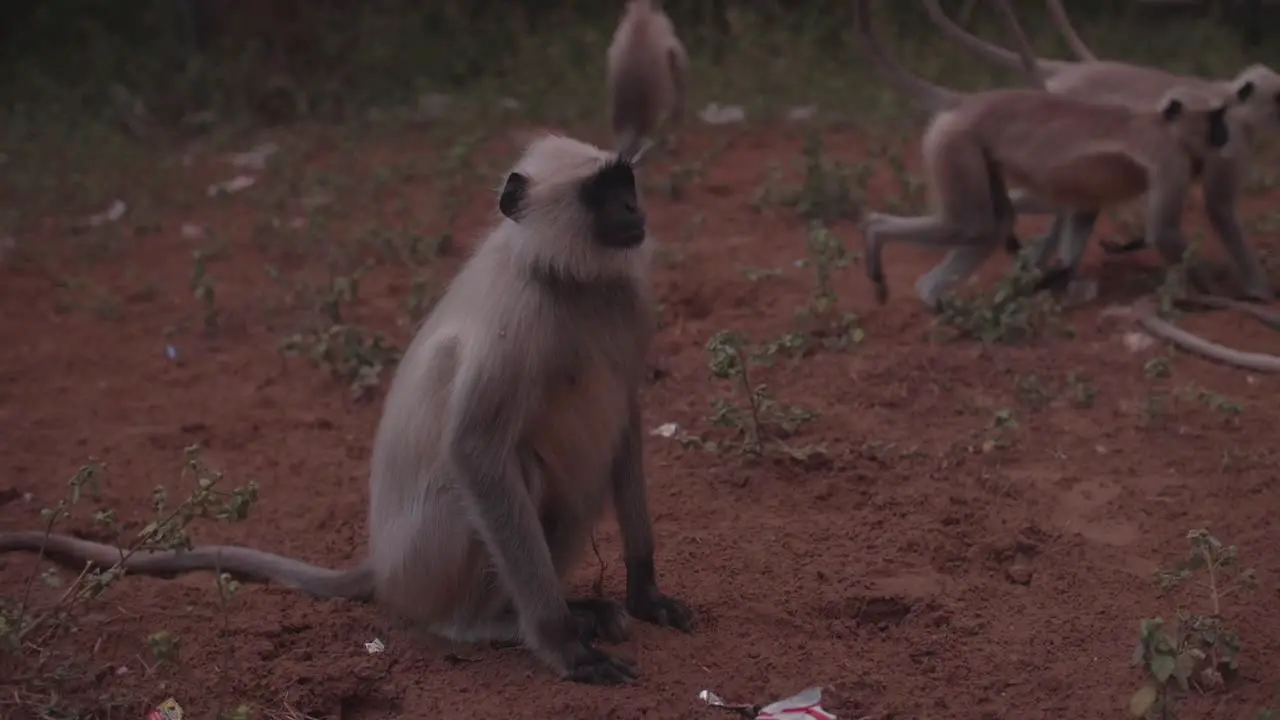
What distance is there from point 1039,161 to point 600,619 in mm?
3135

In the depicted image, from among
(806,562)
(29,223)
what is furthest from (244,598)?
(29,223)

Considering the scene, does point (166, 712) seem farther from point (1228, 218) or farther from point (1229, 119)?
point (1229, 119)

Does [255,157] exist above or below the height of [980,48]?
below

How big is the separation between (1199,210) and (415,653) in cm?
492

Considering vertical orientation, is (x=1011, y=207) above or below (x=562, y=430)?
below

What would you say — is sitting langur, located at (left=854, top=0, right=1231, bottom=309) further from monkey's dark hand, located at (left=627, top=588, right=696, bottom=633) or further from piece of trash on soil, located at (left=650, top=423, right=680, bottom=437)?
monkey's dark hand, located at (left=627, top=588, right=696, bottom=633)

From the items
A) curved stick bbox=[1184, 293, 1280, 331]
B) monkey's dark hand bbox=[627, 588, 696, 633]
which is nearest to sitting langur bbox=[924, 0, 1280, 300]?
curved stick bbox=[1184, 293, 1280, 331]

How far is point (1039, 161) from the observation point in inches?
225

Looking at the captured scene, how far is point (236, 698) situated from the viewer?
10.4ft

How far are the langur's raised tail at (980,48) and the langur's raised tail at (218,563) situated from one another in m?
3.92

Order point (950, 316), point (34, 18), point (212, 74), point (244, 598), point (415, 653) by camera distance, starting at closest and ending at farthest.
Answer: point (415, 653), point (244, 598), point (950, 316), point (212, 74), point (34, 18)

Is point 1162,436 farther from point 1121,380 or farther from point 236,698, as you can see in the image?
point 236,698

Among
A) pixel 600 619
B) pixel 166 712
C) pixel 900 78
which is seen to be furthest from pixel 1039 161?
pixel 166 712

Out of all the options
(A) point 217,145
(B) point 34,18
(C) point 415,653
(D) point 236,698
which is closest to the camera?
(D) point 236,698
